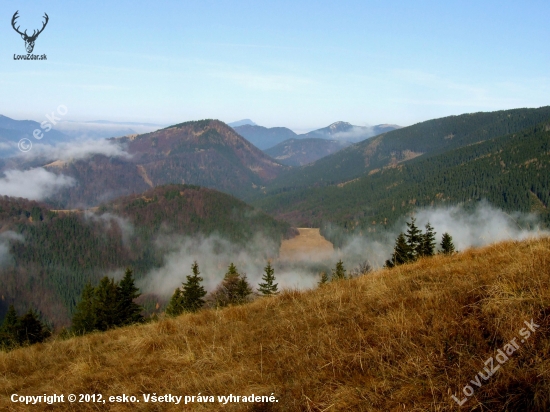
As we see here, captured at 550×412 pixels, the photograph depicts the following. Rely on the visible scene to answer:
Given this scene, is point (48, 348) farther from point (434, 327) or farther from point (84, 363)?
point (434, 327)

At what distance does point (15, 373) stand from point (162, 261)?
633 feet

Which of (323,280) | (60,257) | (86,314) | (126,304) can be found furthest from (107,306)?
(60,257)

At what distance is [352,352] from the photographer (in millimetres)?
4496

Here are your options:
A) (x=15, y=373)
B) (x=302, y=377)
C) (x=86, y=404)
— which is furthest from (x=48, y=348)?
(x=302, y=377)

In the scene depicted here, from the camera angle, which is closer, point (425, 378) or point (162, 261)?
point (425, 378)

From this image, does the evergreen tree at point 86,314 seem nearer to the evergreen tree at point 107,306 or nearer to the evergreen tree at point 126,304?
the evergreen tree at point 107,306

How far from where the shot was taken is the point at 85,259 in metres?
175

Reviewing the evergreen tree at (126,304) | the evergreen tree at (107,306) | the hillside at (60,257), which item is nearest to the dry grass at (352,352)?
the evergreen tree at (107,306)

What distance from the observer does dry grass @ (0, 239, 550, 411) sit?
11.3 ft

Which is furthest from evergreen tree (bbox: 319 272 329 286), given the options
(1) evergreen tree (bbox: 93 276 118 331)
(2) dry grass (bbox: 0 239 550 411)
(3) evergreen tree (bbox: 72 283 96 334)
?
(3) evergreen tree (bbox: 72 283 96 334)

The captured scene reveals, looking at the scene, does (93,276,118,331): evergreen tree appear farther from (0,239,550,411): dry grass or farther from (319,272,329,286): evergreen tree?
(0,239,550,411): dry grass

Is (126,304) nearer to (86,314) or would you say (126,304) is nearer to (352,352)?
(86,314)

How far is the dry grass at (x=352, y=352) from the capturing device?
11.3 ft

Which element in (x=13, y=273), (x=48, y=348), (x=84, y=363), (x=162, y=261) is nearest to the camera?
(x=84, y=363)
